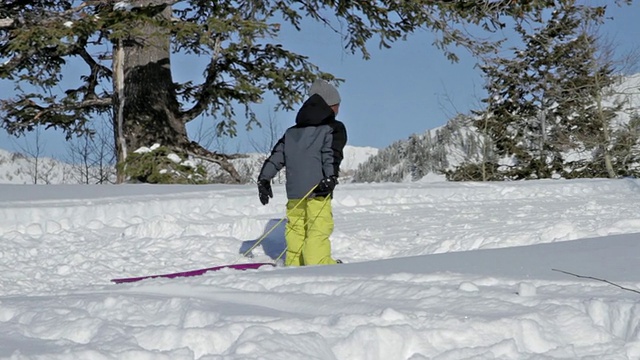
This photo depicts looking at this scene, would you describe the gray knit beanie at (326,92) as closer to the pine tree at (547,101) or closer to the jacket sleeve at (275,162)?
the jacket sleeve at (275,162)

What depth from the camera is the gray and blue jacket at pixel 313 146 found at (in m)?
7.56

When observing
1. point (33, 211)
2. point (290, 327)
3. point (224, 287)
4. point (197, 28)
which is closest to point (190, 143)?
point (197, 28)

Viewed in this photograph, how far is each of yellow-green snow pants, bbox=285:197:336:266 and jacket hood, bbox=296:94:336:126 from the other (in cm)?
73

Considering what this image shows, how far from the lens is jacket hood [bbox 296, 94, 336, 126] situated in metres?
7.61

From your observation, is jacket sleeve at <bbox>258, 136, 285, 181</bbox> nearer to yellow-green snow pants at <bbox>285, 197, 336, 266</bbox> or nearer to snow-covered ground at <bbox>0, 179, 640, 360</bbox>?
yellow-green snow pants at <bbox>285, 197, 336, 266</bbox>

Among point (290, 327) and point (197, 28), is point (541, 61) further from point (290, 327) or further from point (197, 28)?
point (290, 327)

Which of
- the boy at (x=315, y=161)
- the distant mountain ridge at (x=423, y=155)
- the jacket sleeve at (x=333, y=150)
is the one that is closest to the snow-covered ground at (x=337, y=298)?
the boy at (x=315, y=161)

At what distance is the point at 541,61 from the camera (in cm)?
3005

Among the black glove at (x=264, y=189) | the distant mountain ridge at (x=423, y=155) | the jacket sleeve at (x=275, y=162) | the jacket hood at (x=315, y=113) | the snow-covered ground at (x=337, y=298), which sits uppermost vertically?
the distant mountain ridge at (x=423, y=155)

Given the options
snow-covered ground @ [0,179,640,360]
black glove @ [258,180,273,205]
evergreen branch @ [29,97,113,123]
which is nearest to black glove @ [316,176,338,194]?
black glove @ [258,180,273,205]

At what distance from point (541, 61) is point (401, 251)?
2301 cm

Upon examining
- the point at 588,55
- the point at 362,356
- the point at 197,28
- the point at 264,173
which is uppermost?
the point at 588,55

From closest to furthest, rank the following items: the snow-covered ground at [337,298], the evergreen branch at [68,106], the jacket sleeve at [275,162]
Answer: the snow-covered ground at [337,298]
the jacket sleeve at [275,162]
the evergreen branch at [68,106]

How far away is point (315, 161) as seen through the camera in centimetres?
763
